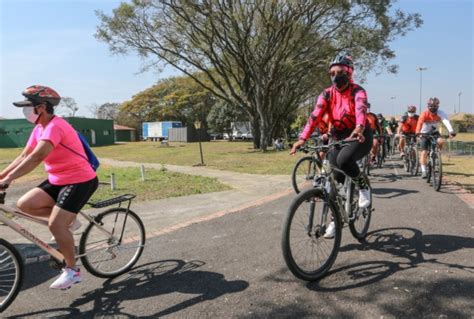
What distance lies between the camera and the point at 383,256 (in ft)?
14.1

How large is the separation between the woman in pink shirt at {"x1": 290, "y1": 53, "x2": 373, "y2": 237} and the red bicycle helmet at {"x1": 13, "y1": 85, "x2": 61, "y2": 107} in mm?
2353

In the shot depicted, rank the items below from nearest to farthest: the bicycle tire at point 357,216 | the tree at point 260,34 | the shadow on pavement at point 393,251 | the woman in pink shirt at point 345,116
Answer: the shadow on pavement at point 393,251 < the woman in pink shirt at point 345,116 < the bicycle tire at point 357,216 < the tree at point 260,34

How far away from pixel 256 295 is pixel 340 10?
2489 cm

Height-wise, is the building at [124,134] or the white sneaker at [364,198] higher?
the building at [124,134]

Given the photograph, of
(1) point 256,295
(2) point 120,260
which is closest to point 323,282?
(1) point 256,295

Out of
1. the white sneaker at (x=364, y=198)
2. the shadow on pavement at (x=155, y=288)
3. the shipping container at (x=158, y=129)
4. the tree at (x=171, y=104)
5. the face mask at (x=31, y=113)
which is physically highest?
the tree at (x=171, y=104)

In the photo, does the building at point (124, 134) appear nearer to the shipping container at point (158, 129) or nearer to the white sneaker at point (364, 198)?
the shipping container at point (158, 129)

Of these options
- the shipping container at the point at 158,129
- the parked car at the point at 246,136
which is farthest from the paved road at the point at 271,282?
the shipping container at the point at 158,129

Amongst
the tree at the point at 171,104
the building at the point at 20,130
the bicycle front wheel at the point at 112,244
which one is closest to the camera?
the bicycle front wheel at the point at 112,244

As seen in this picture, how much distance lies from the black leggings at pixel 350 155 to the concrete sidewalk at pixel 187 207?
2.84 metres

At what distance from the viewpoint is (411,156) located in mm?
11359

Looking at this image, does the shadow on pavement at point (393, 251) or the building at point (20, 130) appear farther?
the building at point (20, 130)

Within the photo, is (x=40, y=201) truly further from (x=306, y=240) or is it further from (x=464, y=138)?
(x=464, y=138)

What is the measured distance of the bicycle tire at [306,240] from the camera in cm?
351
